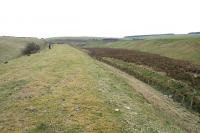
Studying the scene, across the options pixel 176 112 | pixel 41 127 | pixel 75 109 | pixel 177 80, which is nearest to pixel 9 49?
pixel 177 80

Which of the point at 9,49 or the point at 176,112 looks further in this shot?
the point at 9,49

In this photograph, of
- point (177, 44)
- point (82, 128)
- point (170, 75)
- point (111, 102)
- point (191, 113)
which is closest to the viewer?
point (82, 128)

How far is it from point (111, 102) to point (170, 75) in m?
23.9

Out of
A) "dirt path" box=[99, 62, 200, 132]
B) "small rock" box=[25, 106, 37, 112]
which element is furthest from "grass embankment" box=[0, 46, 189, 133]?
"dirt path" box=[99, 62, 200, 132]

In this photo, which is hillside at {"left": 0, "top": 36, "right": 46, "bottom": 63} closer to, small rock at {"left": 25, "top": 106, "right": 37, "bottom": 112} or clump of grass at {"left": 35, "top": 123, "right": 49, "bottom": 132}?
small rock at {"left": 25, "top": 106, "right": 37, "bottom": 112}

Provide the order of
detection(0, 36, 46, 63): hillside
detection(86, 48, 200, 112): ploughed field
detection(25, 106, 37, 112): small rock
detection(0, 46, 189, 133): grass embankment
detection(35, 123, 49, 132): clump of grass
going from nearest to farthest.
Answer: detection(35, 123, 49, 132): clump of grass < detection(0, 46, 189, 133): grass embankment < detection(25, 106, 37, 112): small rock < detection(86, 48, 200, 112): ploughed field < detection(0, 36, 46, 63): hillside

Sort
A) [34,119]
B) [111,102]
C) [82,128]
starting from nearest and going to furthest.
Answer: [82,128] → [34,119] → [111,102]

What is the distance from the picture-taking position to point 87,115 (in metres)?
20.4

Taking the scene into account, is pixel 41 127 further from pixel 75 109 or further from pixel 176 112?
pixel 176 112

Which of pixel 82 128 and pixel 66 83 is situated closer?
pixel 82 128

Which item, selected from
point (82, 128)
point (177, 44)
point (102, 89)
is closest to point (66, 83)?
point (102, 89)

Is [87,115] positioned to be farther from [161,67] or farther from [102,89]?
[161,67]

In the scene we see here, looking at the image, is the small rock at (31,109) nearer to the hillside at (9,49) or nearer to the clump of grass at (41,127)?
the clump of grass at (41,127)

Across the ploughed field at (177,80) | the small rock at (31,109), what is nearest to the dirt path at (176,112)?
the ploughed field at (177,80)
